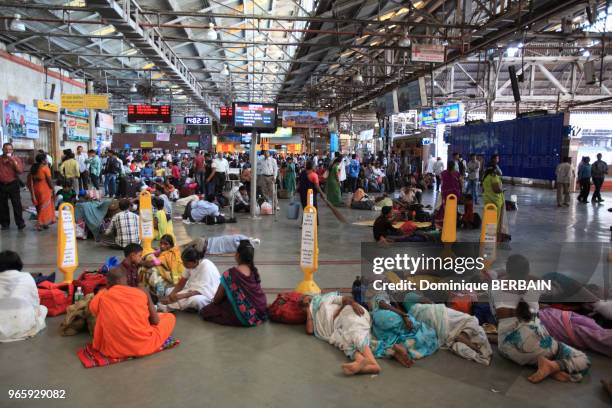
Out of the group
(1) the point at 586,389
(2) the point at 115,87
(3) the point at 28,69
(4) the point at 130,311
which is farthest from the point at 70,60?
(1) the point at 586,389

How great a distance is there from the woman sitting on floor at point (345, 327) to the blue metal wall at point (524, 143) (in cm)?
1505

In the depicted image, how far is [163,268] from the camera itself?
232 inches

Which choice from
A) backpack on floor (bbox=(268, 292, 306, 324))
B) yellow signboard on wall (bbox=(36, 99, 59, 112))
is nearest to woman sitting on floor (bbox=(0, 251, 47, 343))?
backpack on floor (bbox=(268, 292, 306, 324))

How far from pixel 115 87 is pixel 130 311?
2801 centimetres

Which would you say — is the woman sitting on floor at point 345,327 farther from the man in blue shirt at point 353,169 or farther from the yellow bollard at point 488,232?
the man in blue shirt at point 353,169

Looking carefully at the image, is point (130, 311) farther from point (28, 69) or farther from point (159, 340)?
point (28, 69)

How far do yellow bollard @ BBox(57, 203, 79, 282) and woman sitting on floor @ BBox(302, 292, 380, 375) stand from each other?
302 centimetres

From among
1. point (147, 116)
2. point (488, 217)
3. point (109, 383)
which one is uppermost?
point (147, 116)

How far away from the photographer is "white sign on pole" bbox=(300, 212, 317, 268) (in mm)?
5551

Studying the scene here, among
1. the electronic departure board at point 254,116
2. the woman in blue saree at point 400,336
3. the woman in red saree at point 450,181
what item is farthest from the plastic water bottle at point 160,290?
the woman in red saree at point 450,181

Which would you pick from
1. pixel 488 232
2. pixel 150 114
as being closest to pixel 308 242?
pixel 488 232

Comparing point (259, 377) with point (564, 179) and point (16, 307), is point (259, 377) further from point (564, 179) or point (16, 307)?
point (564, 179)

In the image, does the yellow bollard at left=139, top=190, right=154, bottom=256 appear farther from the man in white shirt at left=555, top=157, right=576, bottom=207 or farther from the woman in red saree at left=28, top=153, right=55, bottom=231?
the man in white shirt at left=555, top=157, right=576, bottom=207

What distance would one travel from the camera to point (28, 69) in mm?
18422
